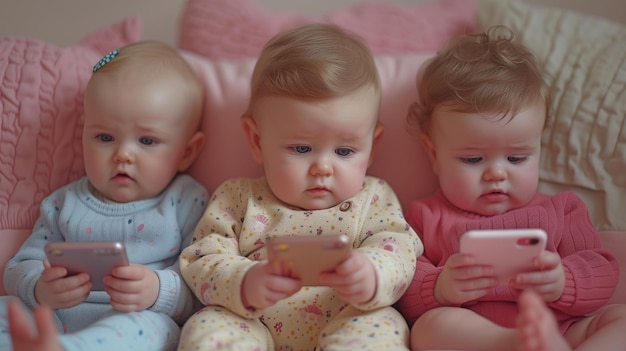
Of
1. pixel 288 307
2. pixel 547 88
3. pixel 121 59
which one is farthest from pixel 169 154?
pixel 547 88

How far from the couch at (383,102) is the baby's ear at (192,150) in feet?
0.09

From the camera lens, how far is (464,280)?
1.17 meters

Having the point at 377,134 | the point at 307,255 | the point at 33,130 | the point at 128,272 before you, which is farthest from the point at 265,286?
the point at 33,130

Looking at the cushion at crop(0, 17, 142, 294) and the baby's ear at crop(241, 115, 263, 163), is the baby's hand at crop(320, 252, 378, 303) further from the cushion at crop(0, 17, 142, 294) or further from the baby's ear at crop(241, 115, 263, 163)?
the cushion at crop(0, 17, 142, 294)

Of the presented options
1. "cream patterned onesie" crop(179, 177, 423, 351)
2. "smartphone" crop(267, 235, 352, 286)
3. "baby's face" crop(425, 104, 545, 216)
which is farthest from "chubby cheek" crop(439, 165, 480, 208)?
"smartphone" crop(267, 235, 352, 286)

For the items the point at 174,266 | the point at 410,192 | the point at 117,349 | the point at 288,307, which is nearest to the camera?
the point at 117,349

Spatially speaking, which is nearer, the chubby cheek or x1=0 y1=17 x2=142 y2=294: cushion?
the chubby cheek

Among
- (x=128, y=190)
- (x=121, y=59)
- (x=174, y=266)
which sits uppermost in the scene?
(x=121, y=59)

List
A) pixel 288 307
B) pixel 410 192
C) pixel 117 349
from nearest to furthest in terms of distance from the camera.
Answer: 1. pixel 117 349
2. pixel 288 307
3. pixel 410 192

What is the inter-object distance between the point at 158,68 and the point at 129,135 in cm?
17

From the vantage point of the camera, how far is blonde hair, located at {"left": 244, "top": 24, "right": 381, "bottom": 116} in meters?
1.30

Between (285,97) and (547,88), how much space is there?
544 mm

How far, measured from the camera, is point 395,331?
46.7 inches

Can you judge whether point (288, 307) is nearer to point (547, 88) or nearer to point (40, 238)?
point (40, 238)
